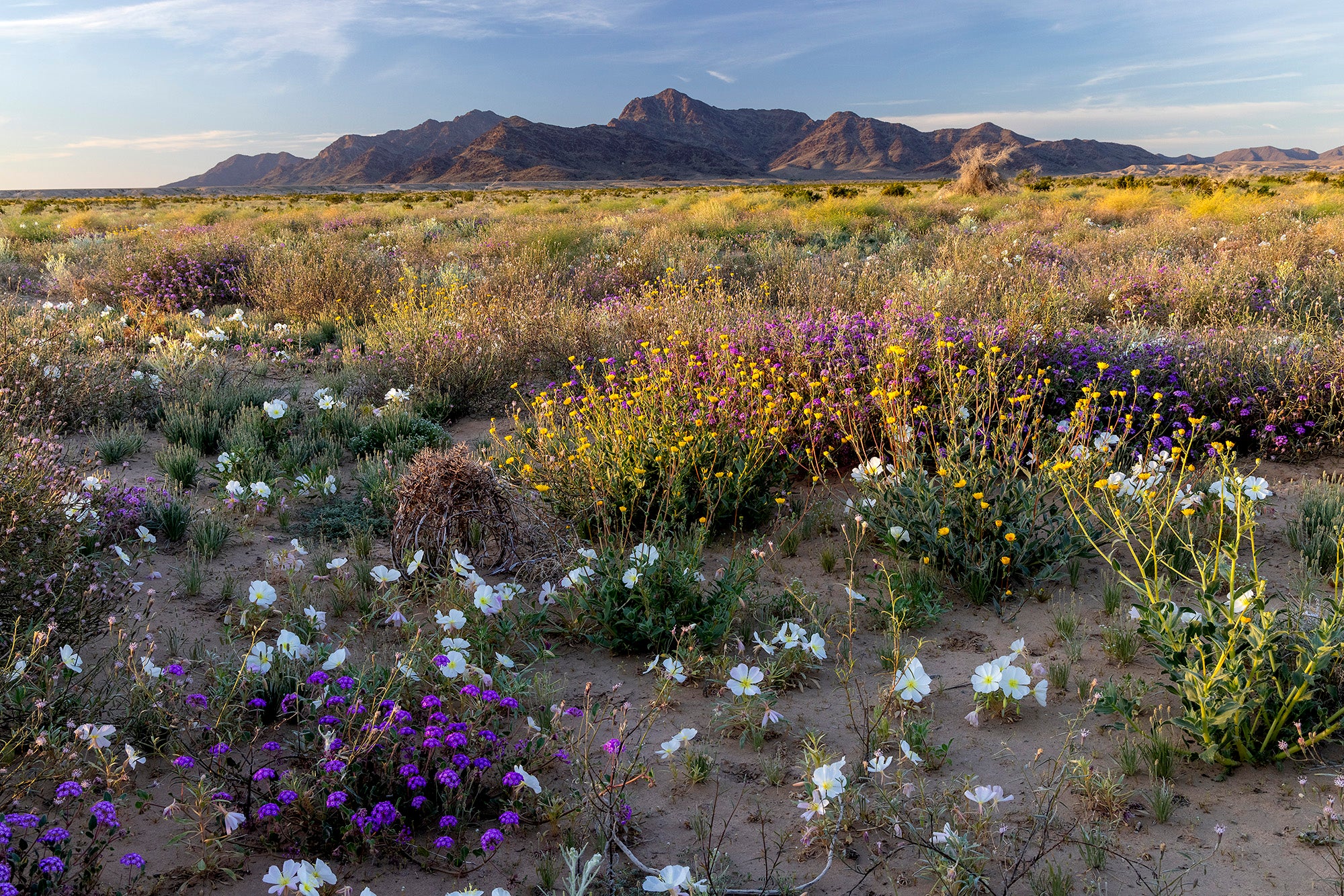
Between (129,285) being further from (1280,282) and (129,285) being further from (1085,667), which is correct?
(1280,282)

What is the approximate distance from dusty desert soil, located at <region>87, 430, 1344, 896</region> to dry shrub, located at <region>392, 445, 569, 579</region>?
744 millimetres

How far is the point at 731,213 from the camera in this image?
57.5 feet

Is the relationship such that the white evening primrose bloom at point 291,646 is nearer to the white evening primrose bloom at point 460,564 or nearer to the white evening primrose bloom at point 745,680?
the white evening primrose bloom at point 460,564

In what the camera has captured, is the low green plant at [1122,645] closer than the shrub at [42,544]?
No

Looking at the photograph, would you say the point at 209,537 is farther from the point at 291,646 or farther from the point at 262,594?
the point at 291,646

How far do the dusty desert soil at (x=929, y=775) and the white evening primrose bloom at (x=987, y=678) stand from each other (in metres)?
0.18

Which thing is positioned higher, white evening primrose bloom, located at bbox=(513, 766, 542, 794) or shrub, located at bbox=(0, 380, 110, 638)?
shrub, located at bbox=(0, 380, 110, 638)

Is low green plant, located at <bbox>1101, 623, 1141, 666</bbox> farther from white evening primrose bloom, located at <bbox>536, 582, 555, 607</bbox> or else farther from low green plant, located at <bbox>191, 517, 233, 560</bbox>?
low green plant, located at <bbox>191, 517, 233, 560</bbox>

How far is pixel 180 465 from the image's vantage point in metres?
4.64

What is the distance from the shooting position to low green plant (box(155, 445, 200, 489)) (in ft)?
15.2

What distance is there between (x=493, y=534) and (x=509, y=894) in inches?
81.9

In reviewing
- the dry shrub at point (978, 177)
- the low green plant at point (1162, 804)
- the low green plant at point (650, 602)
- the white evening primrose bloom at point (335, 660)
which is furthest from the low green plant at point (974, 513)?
the dry shrub at point (978, 177)

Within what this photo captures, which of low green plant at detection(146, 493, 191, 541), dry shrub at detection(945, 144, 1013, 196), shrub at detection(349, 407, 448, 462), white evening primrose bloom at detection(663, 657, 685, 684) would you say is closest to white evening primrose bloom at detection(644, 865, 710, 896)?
white evening primrose bloom at detection(663, 657, 685, 684)

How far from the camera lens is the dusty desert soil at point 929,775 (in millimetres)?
2059
